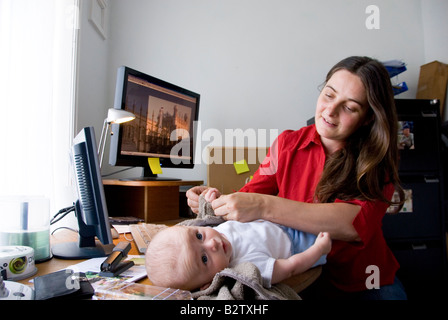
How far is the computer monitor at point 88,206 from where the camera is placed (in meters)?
0.76

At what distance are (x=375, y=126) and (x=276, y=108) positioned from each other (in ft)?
4.48

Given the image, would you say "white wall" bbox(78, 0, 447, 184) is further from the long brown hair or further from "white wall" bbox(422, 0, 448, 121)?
the long brown hair

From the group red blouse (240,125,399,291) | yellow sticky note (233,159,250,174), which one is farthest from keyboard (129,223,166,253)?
yellow sticky note (233,159,250,174)

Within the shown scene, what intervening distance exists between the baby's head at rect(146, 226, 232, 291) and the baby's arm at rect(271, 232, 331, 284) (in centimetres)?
13

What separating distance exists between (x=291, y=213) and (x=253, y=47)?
1.82 m

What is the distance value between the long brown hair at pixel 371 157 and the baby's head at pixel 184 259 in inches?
18.4

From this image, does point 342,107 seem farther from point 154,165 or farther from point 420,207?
point 420,207

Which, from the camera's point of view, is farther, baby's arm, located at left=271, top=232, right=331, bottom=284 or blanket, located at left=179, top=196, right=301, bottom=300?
baby's arm, located at left=271, top=232, right=331, bottom=284

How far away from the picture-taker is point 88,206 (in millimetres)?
829

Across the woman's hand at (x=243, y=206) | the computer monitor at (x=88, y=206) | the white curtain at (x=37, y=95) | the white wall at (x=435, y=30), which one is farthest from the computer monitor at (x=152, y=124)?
the white wall at (x=435, y=30)

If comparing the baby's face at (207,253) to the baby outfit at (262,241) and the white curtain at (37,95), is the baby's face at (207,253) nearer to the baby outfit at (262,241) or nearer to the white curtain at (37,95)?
the baby outfit at (262,241)

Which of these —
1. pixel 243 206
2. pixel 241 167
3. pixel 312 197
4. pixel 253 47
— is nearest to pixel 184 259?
pixel 243 206

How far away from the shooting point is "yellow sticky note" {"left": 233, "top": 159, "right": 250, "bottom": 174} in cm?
189
